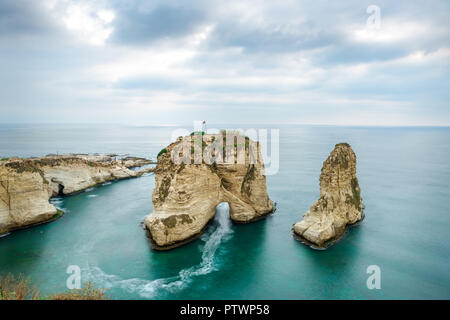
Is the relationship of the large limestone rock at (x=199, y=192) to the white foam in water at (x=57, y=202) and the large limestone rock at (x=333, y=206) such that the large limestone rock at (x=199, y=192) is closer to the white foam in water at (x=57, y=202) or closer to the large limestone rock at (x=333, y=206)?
the large limestone rock at (x=333, y=206)

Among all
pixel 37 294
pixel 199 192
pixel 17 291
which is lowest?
pixel 37 294

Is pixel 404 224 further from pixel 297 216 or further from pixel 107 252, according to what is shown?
pixel 107 252

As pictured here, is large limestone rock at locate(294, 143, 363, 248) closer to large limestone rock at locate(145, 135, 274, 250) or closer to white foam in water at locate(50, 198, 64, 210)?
large limestone rock at locate(145, 135, 274, 250)

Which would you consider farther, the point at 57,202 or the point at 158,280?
the point at 57,202

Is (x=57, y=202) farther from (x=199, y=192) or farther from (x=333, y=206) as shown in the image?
(x=333, y=206)

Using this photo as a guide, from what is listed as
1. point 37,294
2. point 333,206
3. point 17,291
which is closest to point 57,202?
point 37,294

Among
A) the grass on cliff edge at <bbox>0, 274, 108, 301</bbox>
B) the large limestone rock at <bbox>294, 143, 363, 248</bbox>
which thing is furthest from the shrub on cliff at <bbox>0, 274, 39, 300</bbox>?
the large limestone rock at <bbox>294, 143, 363, 248</bbox>

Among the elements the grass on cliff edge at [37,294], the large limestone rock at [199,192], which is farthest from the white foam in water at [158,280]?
the large limestone rock at [199,192]
